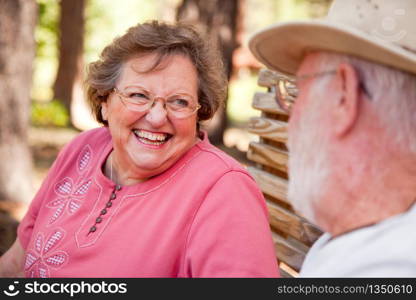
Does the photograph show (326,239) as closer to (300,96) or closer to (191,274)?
(300,96)

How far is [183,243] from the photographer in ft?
6.96

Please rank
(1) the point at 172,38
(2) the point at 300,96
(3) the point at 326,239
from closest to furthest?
(2) the point at 300,96 < (3) the point at 326,239 < (1) the point at 172,38

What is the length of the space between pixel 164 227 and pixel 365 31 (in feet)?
3.82

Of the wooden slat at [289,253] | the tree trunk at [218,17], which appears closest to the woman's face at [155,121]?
the wooden slat at [289,253]


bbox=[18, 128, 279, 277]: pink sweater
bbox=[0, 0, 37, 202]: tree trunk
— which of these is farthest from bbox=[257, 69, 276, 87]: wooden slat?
bbox=[0, 0, 37, 202]: tree trunk

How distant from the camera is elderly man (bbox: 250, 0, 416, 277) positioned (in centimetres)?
127

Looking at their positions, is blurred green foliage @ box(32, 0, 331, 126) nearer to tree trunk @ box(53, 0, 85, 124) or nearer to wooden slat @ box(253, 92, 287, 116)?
wooden slat @ box(253, 92, 287, 116)

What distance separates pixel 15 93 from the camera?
6043 millimetres

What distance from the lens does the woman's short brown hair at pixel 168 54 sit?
95.9 inches

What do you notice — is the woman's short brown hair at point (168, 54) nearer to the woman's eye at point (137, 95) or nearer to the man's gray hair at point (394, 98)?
the woman's eye at point (137, 95)

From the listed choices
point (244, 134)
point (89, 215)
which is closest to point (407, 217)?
point (89, 215)

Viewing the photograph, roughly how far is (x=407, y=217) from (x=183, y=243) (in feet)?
3.34

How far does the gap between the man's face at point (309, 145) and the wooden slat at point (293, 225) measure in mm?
1025

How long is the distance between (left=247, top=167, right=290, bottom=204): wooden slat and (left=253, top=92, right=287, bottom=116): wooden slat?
1.08 ft
